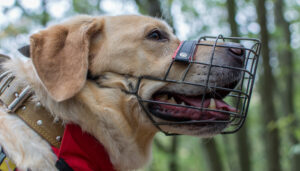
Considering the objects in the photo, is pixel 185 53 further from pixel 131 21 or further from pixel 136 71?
pixel 131 21

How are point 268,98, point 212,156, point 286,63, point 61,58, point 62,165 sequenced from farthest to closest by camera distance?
point 286,63
point 212,156
point 268,98
point 61,58
point 62,165

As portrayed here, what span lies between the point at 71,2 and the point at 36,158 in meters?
7.83

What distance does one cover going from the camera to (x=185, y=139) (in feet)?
64.5

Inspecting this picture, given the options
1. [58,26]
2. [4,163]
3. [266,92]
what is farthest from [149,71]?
[266,92]

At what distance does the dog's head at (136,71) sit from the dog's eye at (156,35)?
9cm

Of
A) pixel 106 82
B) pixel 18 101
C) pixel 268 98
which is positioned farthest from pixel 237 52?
pixel 268 98

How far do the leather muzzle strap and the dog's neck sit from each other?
6cm

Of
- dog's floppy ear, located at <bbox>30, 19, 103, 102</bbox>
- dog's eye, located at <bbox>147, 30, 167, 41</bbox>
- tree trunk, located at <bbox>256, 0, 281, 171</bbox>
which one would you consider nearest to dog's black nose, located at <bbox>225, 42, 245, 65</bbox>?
dog's eye, located at <bbox>147, 30, 167, 41</bbox>

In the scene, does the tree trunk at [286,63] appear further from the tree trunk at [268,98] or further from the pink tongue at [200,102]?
the pink tongue at [200,102]

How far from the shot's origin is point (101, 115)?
8.09 feet

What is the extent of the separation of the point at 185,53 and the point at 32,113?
1.39 meters

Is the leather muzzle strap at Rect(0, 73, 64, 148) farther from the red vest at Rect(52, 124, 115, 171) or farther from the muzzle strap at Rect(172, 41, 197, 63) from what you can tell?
the muzzle strap at Rect(172, 41, 197, 63)

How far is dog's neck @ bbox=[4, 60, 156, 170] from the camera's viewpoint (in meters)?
2.38

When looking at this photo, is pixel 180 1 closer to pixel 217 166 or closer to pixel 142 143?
pixel 217 166
